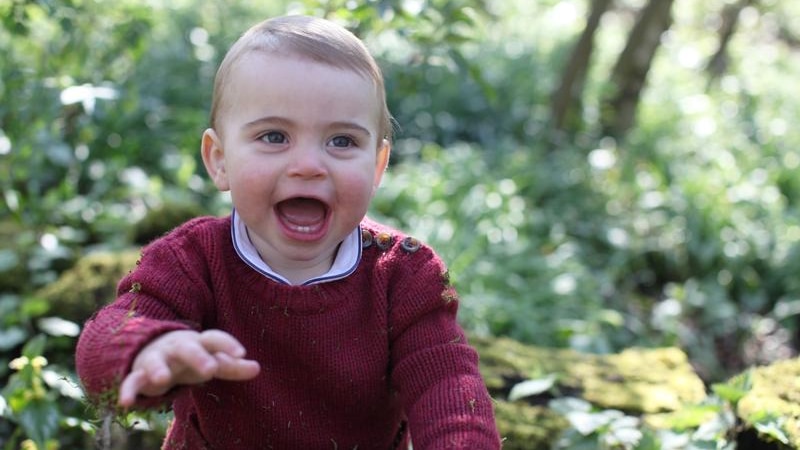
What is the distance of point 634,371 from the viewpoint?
322cm

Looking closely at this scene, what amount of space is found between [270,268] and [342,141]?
31 centimetres

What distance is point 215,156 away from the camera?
1.93 meters

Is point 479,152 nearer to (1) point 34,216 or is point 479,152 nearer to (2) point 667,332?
(2) point 667,332

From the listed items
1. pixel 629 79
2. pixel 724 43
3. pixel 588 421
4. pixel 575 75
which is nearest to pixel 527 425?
pixel 588 421

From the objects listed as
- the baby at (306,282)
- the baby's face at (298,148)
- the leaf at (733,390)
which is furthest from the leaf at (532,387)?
the baby's face at (298,148)

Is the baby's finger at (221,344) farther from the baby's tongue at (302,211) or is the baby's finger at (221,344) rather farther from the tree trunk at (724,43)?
the tree trunk at (724,43)

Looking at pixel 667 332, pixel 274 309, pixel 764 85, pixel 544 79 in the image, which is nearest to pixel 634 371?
pixel 667 332

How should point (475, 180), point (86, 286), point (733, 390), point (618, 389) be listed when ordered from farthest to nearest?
point (475, 180) < point (86, 286) < point (618, 389) < point (733, 390)

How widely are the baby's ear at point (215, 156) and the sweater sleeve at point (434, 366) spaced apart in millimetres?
414

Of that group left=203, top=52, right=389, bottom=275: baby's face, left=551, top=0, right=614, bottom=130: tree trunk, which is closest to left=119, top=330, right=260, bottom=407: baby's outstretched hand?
left=203, top=52, right=389, bottom=275: baby's face

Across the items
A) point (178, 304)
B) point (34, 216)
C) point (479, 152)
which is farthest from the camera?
point (479, 152)

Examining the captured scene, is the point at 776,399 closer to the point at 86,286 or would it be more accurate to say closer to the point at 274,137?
the point at 274,137

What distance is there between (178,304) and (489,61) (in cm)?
644

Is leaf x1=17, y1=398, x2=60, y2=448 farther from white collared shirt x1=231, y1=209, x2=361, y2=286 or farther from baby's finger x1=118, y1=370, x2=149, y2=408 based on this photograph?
baby's finger x1=118, y1=370, x2=149, y2=408
